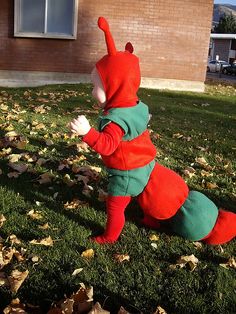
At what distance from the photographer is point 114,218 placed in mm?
3021

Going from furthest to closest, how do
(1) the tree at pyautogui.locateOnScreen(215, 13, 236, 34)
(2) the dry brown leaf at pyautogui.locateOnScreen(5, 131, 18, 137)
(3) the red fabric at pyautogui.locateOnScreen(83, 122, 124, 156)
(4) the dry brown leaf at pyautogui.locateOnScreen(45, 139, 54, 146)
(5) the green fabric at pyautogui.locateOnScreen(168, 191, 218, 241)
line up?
(1) the tree at pyautogui.locateOnScreen(215, 13, 236, 34), (2) the dry brown leaf at pyautogui.locateOnScreen(5, 131, 18, 137), (4) the dry brown leaf at pyautogui.locateOnScreen(45, 139, 54, 146), (5) the green fabric at pyautogui.locateOnScreen(168, 191, 218, 241), (3) the red fabric at pyautogui.locateOnScreen(83, 122, 124, 156)

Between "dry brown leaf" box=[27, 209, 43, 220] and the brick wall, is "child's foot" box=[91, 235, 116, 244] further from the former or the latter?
the brick wall

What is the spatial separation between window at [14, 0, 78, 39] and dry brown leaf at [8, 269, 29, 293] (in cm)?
1226

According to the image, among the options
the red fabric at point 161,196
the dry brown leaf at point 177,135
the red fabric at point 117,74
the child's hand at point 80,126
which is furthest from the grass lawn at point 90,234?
the red fabric at point 117,74

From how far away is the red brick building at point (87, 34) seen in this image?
45.1ft

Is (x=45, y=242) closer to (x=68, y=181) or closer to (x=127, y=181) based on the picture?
(x=127, y=181)

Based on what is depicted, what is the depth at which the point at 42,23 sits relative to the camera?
45.5 feet

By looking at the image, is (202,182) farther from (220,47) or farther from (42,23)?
(220,47)

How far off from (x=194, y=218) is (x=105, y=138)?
95 centimetres

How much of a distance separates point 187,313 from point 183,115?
6689 millimetres

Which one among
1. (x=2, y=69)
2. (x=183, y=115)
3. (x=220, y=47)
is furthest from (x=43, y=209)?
(x=220, y=47)

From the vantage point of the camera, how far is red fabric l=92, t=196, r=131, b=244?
3010mm

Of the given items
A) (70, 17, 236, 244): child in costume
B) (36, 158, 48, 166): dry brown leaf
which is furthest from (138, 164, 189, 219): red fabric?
(36, 158, 48, 166): dry brown leaf

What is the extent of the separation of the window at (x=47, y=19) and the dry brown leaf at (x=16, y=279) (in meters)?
12.3
